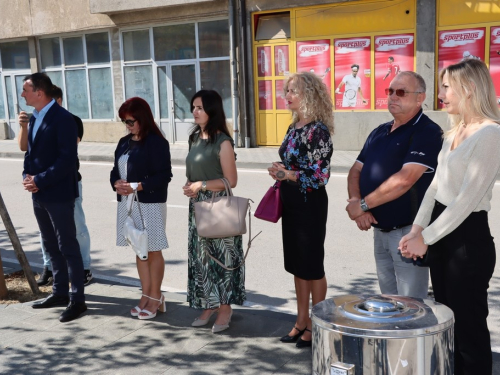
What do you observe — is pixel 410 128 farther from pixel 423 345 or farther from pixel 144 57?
pixel 144 57

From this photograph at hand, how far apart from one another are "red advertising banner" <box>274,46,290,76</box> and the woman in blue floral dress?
12.5 m

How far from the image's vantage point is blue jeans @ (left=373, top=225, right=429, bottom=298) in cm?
376

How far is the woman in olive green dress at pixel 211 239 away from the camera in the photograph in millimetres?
4711

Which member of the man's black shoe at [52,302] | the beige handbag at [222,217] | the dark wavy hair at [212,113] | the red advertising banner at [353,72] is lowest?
the man's black shoe at [52,302]

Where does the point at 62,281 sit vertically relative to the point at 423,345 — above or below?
below

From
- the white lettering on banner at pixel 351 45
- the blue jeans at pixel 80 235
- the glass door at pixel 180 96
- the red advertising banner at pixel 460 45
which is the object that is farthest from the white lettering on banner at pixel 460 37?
the blue jeans at pixel 80 235

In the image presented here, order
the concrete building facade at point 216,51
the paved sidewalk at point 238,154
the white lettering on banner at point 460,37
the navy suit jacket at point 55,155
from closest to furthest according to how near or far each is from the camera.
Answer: the navy suit jacket at point 55,155 → the white lettering on banner at point 460,37 → the paved sidewalk at point 238,154 → the concrete building facade at point 216,51

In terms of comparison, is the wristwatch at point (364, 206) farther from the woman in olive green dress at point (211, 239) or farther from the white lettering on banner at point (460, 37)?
the white lettering on banner at point (460, 37)

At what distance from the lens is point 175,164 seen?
1545cm

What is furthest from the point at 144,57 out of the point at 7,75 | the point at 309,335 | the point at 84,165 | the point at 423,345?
the point at 423,345

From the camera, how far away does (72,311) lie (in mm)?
5109

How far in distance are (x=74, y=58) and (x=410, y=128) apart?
1882cm

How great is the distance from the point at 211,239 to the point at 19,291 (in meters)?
2.20

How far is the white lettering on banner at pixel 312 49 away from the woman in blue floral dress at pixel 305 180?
11947 mm
